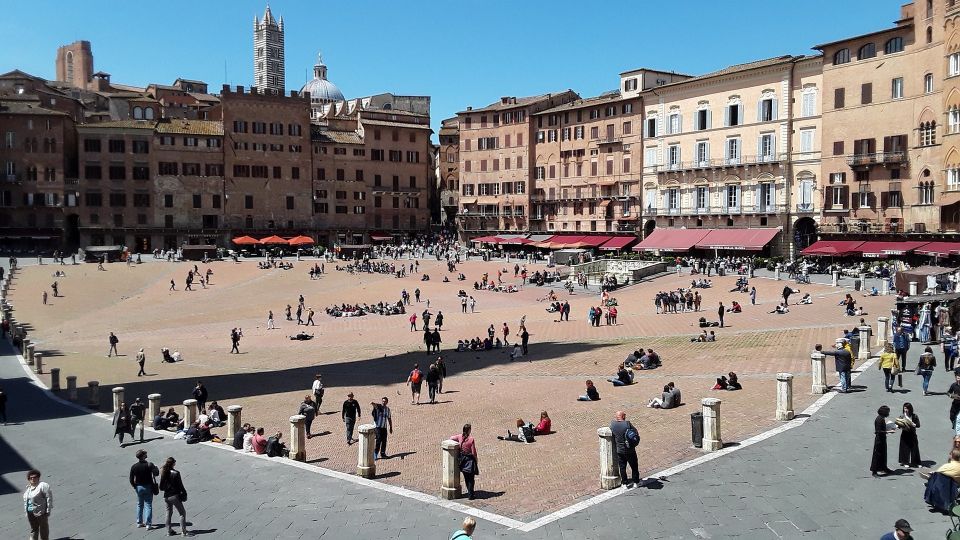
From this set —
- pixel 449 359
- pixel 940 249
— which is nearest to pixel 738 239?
pixel 940 249

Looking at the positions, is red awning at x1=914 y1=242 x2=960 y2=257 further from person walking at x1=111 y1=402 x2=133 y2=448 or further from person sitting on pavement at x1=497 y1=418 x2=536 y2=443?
person walking at x1=111 y1=402 x2=133 y2=448

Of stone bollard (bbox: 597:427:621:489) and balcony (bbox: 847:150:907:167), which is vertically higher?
balcony (bbox: 847:150:907:167)

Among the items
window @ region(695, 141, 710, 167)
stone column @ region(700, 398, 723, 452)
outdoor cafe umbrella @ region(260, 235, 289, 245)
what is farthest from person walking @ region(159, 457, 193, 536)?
outdoor cafe umbrella @ region(260, 235, 289, 245)

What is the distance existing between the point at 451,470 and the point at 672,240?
54.2 meters

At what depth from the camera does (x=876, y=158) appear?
51344 millimetres

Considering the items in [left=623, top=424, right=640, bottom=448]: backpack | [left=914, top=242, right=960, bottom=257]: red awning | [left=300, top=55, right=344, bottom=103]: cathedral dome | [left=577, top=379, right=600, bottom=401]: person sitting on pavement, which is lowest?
[left=577, top=379, right=600, bottom=401]: person sitting on pavement

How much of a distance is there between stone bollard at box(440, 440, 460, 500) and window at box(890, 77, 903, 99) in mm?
48256

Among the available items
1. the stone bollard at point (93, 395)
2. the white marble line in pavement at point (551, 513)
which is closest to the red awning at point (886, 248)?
the white marble line in pavement at point (551, 513)

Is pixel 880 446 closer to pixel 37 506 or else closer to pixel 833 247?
pixel 37 506

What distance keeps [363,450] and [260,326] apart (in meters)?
30.7

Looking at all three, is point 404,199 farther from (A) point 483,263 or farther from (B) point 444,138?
(A) point 483,263

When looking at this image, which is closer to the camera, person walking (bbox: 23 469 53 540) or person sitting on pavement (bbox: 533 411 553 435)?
person walking (bbox: 23 469 53 540)

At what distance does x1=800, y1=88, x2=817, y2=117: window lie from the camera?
56.6 meters

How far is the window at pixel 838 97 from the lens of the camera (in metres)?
54.0
